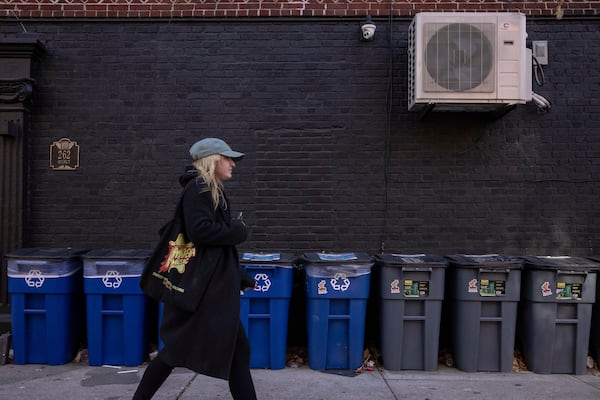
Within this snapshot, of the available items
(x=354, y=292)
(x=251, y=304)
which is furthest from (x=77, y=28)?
(x=354, y=292)

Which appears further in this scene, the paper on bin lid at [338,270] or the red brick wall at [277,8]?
the red brick wall at [277,8]

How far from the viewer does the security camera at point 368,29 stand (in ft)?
20.9

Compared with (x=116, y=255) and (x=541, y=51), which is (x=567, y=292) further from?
(x=116, y=255)

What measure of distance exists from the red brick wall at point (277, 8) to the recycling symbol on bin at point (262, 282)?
10.3ft

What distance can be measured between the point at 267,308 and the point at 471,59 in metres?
3.25

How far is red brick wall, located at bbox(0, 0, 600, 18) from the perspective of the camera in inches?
254

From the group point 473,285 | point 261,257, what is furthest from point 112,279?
point 473,285

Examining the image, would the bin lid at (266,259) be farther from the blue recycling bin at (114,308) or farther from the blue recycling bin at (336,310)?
the blue recycling bin at (114,308)

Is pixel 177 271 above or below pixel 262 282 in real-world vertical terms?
above

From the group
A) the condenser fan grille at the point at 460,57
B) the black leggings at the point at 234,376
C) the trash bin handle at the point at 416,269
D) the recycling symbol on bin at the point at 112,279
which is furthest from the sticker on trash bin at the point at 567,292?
the recycling symbol on bin at the point at 112,279

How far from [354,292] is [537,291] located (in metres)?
1.71

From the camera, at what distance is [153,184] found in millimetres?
6492

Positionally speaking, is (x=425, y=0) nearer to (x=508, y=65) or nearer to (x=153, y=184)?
(x=508, y=65)

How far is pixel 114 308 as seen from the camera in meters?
5.30
